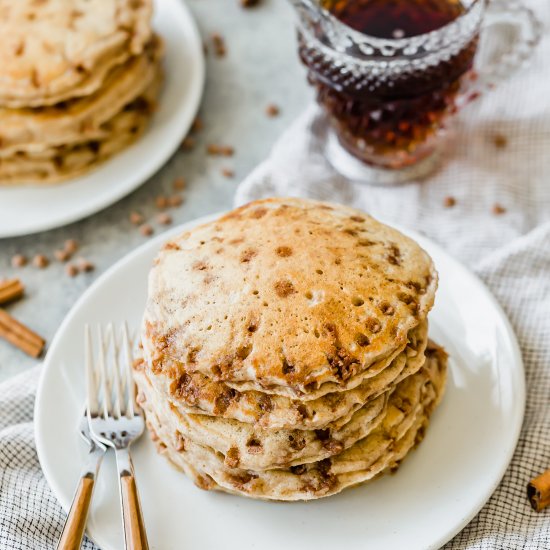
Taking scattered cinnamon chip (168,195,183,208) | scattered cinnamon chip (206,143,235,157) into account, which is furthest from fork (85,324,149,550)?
scattered cinnamon chip (206,143,235,157)

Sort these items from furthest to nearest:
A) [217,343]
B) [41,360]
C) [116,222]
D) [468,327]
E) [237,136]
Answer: [237,136]
[116,222]
[41,360]
[468,327]
[217,343]

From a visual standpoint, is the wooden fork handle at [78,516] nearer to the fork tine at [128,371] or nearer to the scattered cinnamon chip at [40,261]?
the fork tine at [128,371]

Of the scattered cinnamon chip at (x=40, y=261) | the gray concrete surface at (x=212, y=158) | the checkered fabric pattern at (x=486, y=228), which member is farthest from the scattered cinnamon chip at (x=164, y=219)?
the scattered cinnamon chip at (x=40, y=261)

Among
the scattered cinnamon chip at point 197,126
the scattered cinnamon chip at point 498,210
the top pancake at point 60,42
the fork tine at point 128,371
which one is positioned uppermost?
the top pancake at point 60,42

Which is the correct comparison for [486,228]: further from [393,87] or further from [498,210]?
[393,87]

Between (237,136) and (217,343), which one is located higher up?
(217,343)

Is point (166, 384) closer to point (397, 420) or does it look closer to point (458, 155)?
point (397, 420)

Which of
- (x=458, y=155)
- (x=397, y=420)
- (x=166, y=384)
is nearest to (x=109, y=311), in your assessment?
(x=166, y=384)
